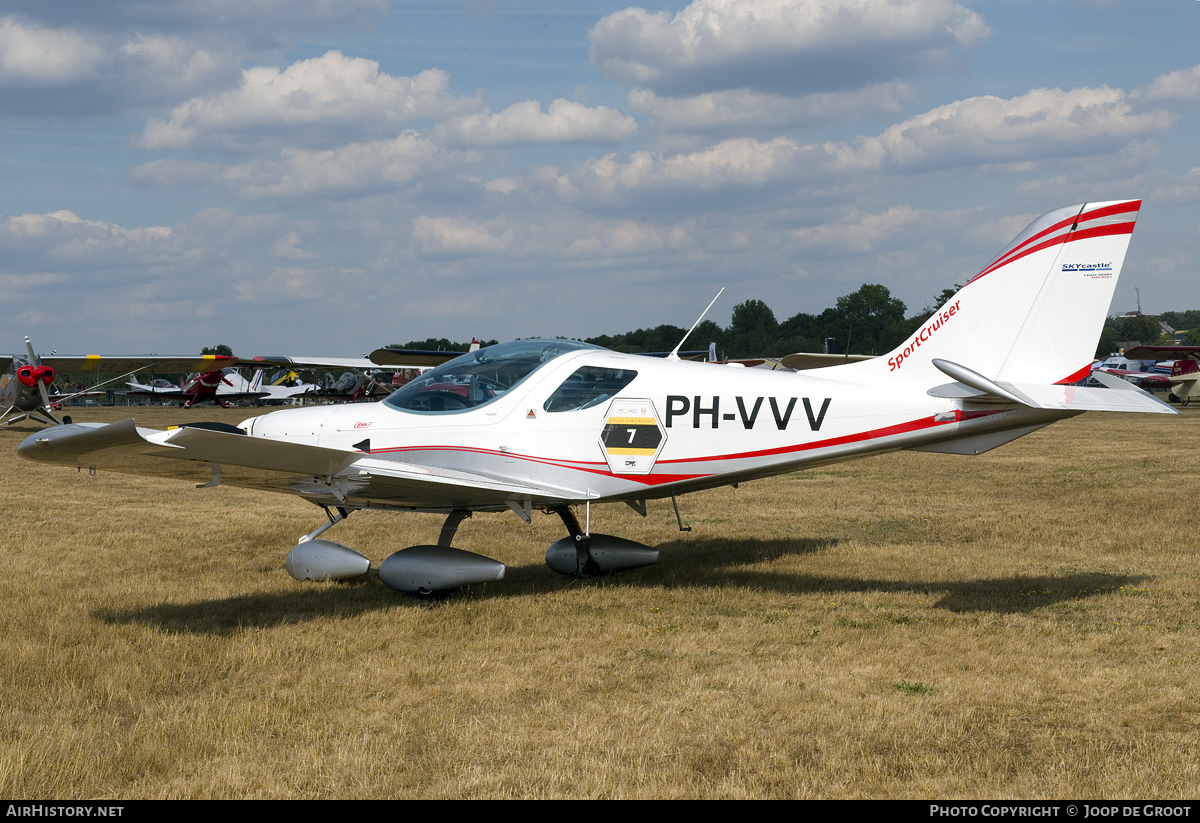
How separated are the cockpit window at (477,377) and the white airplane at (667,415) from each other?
0.01 m

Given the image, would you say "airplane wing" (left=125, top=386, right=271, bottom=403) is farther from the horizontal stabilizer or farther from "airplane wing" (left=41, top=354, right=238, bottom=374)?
the horizontal stabilizer

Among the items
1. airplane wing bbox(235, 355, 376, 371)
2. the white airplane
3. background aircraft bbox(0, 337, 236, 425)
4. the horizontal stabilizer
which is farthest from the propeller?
the horizontal stabilizer

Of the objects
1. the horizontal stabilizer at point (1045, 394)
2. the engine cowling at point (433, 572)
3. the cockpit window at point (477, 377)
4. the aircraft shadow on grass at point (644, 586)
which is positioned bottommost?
the aircraft shadow on grass at point (644, 586)

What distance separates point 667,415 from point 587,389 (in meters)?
0.71

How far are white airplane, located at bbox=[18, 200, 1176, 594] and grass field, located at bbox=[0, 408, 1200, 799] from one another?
905 millimetres

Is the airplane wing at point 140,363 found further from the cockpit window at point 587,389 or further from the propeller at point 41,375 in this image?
the cockpit window at point 587,389

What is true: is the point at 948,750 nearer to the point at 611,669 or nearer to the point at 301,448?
the point at 611,669

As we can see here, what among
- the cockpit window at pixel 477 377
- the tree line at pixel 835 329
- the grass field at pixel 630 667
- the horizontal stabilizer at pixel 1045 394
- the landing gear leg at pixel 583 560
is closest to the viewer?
the grass field at pixel 630 667

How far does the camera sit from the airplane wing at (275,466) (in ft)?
18.9

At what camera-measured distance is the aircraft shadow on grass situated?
6.96 m

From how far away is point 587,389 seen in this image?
25.4 feet

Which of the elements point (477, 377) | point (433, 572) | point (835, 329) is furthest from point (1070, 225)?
point (835, 329)

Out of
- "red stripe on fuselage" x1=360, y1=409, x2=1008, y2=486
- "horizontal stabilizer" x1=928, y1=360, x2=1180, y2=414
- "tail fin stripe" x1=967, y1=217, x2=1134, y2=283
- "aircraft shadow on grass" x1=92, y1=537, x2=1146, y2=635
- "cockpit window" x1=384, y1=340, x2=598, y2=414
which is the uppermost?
"tail fin stripe" x1=967, y1=217, x2=1134, y2=283

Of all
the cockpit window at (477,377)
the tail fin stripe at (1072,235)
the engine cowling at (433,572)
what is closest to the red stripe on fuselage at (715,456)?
the cockpit window at (477,377)
